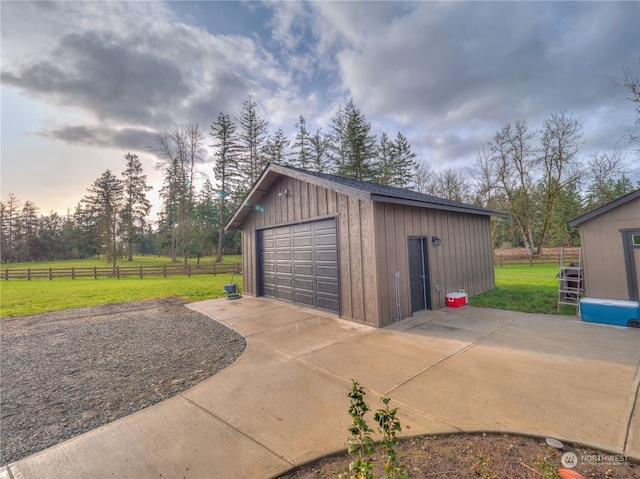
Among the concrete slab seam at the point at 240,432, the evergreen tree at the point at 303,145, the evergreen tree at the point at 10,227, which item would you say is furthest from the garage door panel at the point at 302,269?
the evergreen tree at the point at 10,227

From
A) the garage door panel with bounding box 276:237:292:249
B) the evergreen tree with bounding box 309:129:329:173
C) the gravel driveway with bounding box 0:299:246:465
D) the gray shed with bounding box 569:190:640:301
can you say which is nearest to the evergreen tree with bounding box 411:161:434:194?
the evergreen tree with bounding box 309:129:329:173

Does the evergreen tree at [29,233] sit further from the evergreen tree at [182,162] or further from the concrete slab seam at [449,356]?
the concrete slab seam at [449,356]

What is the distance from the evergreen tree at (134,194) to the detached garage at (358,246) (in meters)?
30.3

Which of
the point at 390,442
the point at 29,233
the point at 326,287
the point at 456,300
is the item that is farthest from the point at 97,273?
the point at 29,233

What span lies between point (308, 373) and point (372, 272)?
2.67 meters

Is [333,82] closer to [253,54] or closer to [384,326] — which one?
[253,54]

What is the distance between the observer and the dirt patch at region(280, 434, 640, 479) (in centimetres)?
179

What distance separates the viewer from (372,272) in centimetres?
554

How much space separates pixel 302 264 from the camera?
7648 mm

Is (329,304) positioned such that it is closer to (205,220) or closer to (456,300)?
(456,300)

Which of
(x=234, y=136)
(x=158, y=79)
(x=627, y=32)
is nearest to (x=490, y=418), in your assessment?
(x=158, y=79)

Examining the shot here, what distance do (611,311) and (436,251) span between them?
3.44m

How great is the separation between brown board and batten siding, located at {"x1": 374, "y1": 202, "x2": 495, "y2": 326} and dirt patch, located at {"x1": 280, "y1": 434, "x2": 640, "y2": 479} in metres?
3.39

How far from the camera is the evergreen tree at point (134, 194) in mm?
31656
